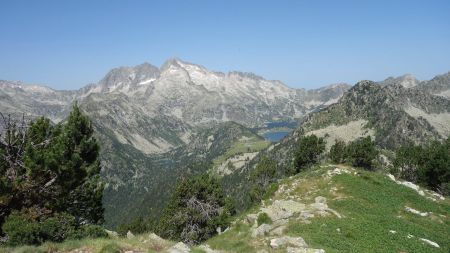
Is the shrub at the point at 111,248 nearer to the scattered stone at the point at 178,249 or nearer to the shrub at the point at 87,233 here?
the scattered stone at the point at 178,249

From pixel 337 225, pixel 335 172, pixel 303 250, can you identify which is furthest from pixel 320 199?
pixel 303 250

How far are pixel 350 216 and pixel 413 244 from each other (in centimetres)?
921

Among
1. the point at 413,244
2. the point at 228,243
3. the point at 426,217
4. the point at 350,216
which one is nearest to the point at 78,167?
the point at 228,243

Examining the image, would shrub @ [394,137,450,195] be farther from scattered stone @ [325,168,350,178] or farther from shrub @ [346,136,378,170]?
scattered stone @ [325,168,350,178]

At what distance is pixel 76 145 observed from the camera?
5253cm

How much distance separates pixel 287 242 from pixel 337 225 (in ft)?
27.1

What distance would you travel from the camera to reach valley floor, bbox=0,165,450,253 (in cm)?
2932

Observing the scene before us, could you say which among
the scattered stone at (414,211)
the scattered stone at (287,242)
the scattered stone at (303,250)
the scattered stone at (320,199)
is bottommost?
the scattered stone at (414,211)

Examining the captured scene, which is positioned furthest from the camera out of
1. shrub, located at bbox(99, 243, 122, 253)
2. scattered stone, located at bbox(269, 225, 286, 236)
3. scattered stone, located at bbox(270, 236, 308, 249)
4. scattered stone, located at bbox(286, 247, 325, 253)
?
scattered stone, located at bbox(269, 225, 286, 236)

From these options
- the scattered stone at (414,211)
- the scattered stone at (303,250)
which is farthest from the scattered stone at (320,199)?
the scattered stone at (303,250)

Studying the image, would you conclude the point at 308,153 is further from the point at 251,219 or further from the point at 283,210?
the point at 251,219

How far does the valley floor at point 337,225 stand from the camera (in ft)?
96.2

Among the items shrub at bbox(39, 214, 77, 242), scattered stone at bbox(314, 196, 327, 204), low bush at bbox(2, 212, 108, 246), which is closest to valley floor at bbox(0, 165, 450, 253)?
scattered stone at bbox(314, 196, 327, 204)

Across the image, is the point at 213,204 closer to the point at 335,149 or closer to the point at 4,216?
the point at 4,216
